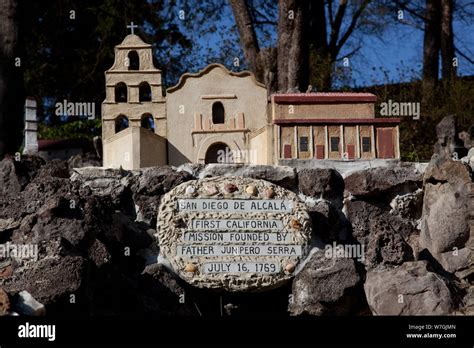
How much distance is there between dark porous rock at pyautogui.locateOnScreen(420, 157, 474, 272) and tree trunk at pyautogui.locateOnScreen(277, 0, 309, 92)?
4013 millimetres

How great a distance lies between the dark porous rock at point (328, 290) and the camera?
12336 millimetres

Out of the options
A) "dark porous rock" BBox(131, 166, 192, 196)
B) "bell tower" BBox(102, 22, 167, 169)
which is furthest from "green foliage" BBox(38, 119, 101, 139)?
"dark porous rock" BBox(131, 166, 192, 196)

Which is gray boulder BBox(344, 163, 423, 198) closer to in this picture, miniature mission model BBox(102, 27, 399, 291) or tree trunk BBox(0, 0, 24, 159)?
miniature mission model BBox(102, 27, 399, 291)

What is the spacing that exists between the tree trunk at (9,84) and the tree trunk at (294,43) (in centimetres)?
415

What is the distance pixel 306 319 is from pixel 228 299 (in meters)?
1.80

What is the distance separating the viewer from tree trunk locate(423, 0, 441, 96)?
20.4 m

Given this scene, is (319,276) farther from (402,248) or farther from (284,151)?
(284,151)

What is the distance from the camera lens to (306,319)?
1122 centimetres

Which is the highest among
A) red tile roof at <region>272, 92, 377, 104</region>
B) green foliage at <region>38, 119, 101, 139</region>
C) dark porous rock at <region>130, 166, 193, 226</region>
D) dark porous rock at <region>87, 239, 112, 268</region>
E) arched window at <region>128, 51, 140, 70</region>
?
arched window at <region>128, 51, 140, 70</region>

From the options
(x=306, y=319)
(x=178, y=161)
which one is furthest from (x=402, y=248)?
(x=178, y=161)

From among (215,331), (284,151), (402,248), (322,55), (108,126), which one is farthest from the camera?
(322,55)

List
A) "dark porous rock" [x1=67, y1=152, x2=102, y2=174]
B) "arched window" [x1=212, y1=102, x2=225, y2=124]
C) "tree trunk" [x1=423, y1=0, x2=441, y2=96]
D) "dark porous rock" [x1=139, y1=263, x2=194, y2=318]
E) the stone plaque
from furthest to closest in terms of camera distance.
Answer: "tree trunk" [x1=423, y1=0, x2=441, y2=96], "dark porous rock" [x1=67, y1=152, x2=102, y2=174], "arched window" [x1=212, y1=102, x2=225, y2=124], the stone plaque, "dark porous rock" [x1=139, y1=263, x2=194, y2=318]

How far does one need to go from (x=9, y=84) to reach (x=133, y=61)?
2072mm

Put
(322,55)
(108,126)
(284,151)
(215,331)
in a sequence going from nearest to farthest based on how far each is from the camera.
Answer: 1. (215,331)
2. (284,151)
3. (108,126)
4. (322,55)
